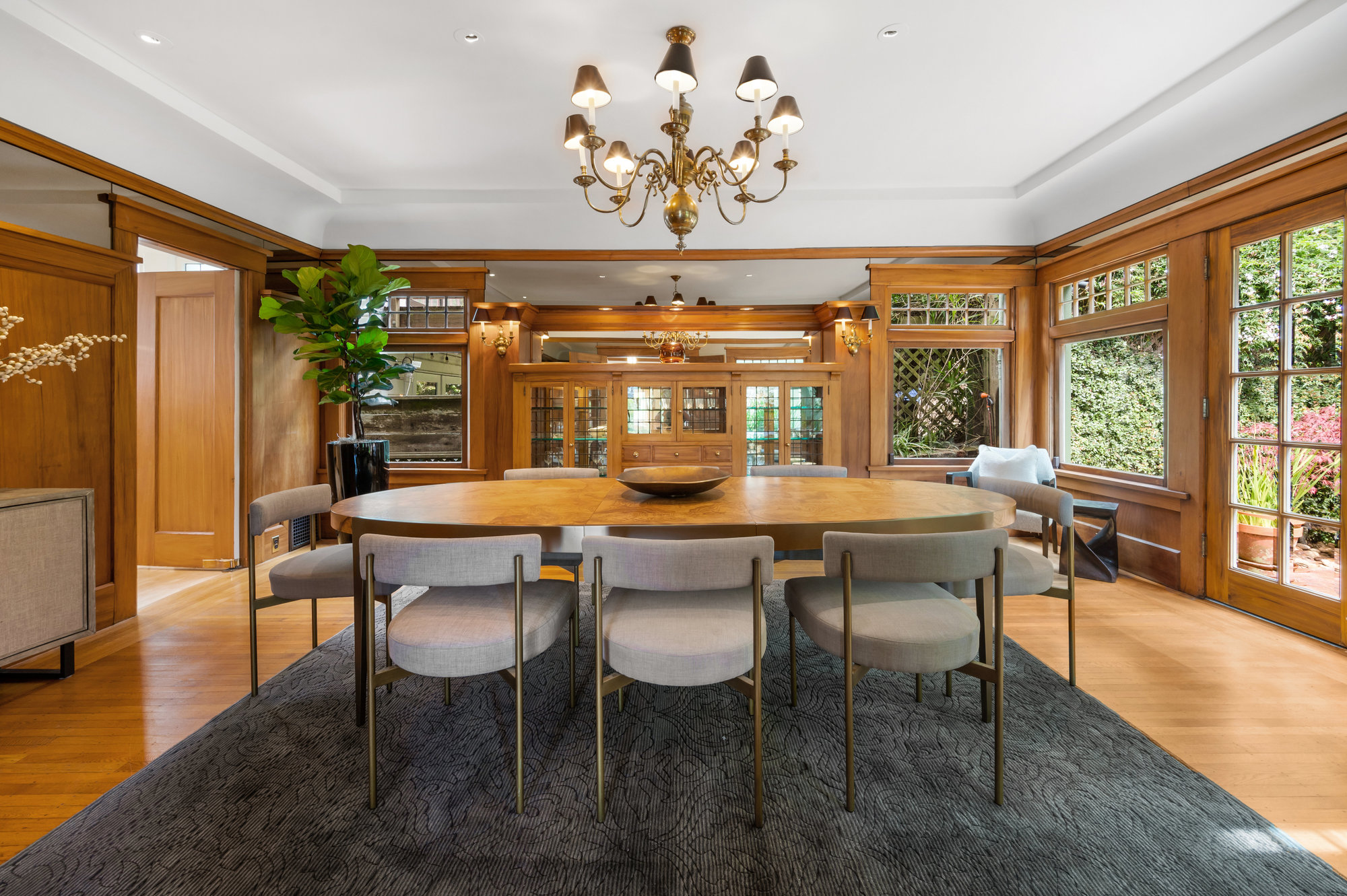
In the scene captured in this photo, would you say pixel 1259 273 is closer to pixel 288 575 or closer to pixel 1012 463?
pixel 1012 463

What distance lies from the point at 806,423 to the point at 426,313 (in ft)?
11.9

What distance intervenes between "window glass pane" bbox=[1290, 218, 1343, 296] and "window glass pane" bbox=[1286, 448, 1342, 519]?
0.81 m

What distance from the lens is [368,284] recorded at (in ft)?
12.9

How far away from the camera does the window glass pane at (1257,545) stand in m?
3.04

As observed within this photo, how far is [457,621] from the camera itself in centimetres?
163

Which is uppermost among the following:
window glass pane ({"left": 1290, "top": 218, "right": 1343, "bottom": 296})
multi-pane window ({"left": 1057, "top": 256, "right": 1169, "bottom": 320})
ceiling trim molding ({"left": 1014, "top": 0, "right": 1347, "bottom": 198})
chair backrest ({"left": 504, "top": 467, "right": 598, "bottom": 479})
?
ceiling trim molding ({"left": 1014, "top": 0, "right": 1347, "bottom": 198})

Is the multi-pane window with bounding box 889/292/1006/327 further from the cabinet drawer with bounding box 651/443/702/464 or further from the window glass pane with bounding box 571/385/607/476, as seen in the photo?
the window glass pane with bounding box 571/385/607/476

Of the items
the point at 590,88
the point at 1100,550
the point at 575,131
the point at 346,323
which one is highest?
the point at 590,88

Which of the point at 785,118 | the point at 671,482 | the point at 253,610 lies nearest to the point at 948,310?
the point at 785,118

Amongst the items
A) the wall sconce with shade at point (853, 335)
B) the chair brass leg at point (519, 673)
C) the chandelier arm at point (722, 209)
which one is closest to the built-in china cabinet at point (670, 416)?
the wall sconce with shade at point (853, 335)

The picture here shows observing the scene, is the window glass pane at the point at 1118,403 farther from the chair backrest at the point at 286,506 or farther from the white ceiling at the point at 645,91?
the chair backrest at the point at 286,506

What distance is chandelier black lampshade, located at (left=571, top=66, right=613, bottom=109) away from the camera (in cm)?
220

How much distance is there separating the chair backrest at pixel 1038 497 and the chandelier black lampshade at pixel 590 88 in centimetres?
235

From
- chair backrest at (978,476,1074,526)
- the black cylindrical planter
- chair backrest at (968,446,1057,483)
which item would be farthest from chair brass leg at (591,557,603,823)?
chair backrest at (968,446,1057,483)
